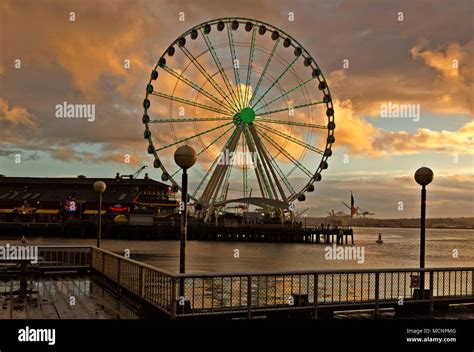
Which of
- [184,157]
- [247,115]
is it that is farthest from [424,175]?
[247,115]

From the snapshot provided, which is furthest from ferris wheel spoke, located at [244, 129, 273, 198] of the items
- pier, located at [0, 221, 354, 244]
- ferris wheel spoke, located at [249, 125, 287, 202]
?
pier, located at [0, 221, 354, 244]

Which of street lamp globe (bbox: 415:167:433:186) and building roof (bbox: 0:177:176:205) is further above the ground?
street lamp globe (bbox: 415:167:433:186)

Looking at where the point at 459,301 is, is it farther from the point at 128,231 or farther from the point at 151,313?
the point at 128,231

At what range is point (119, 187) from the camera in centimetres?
10919

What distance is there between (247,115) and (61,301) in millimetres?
44483

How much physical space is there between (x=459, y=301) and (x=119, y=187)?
99.9 meters

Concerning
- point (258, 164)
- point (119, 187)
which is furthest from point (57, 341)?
point (119, 187)

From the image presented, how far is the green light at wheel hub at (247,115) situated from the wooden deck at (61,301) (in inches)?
1616

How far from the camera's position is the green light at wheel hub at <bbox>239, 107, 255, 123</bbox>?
55531mm

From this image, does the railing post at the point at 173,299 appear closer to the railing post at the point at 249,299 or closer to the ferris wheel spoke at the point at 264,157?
the railing post at the point at 249,299

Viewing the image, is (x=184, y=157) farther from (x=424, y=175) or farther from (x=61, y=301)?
Answer: (x=424, y=175)

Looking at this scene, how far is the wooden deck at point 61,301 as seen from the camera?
35.1 feet

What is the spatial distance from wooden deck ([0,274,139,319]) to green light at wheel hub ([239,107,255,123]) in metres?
41.1

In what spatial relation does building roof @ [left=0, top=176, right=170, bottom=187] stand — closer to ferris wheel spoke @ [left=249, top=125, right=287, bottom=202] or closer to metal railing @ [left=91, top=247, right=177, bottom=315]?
ferris wheel spoke @ [left=249, top=125, right=287, bottom=202]
